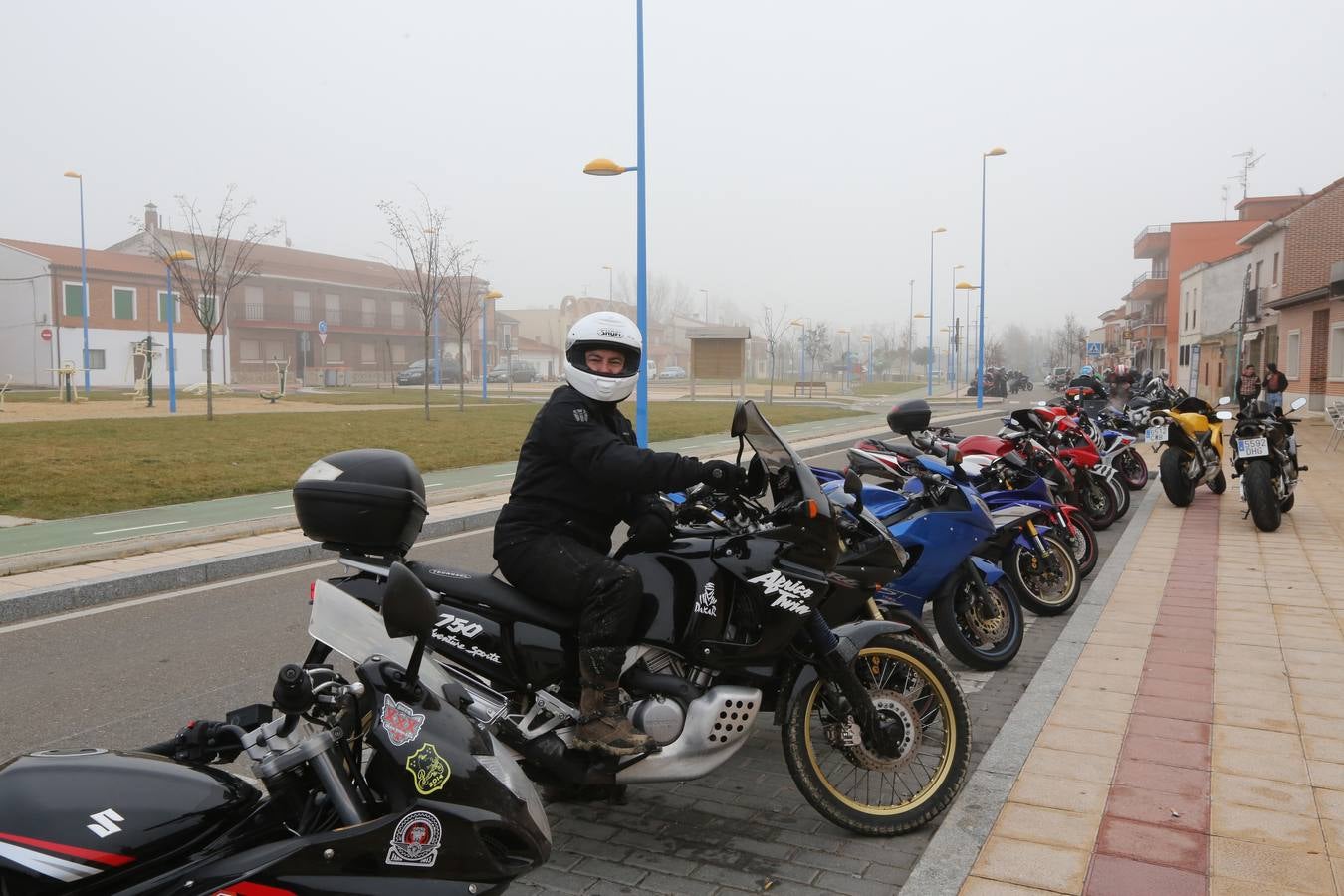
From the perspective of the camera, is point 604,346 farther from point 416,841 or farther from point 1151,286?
point 1151,286

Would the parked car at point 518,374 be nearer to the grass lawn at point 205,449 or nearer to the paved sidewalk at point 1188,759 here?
the grass lawn at point 205,449

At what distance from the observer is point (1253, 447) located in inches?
402

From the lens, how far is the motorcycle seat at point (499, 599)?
3578 millimetres

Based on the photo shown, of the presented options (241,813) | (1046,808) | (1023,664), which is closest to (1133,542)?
(1023,664)

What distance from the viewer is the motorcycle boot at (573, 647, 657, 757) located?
3506 millimetres

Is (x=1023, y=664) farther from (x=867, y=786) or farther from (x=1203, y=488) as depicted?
(x=1203, y=488)

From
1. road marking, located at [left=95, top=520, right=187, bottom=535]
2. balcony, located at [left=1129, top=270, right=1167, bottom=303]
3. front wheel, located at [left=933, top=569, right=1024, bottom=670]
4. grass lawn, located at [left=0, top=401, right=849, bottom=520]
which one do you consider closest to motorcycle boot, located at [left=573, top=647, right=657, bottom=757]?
front wheel, located at [left=933, top=569, right=1024, bottom=670]

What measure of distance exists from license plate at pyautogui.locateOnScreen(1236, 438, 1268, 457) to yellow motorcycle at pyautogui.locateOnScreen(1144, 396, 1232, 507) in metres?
1.23

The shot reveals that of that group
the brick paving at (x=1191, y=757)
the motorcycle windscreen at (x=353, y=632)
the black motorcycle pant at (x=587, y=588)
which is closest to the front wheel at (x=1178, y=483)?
the brick paving at (x=1191, y=757)

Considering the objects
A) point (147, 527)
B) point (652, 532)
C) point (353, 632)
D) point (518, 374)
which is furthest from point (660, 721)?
point (518, 374)

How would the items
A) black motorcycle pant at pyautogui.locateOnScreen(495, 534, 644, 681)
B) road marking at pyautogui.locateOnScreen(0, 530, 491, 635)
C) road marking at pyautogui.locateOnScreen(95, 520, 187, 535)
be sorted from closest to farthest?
black motorcycle pant at pyautogui.locateOnScreen(495, 534, 644, 681) < road marking at pyautogui.locateOnScreen(0, 530, 491, 635) < road marking at pyautogui.locateOnScreen(95, 520, 187, 535)

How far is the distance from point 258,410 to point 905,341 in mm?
89542

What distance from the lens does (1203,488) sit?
1335cm

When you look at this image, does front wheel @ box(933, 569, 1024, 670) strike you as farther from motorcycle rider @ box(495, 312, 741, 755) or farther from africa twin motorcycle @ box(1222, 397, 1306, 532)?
africa twin motorcycle @ box(1222, 397, 1306, 532)
